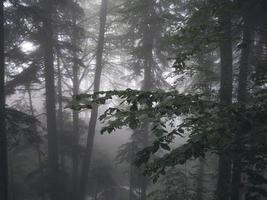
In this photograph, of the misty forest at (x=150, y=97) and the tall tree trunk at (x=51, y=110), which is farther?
the tall tree trunk at (x=51, y=110)

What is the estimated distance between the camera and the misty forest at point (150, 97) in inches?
158

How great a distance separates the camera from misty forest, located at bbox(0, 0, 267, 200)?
4020 mm

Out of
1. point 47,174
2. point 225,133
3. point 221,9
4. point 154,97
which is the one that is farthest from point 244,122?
point 47,174

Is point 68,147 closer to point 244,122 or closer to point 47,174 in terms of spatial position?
point 47,174

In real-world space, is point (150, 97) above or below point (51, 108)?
above

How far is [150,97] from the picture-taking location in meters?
4.04

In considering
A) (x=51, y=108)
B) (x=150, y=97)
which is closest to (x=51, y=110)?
(x=51, y=108)

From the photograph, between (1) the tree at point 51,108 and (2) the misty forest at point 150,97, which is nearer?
(2) the misty forest at point 150,97

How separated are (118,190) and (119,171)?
4105 mm

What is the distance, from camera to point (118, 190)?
26.7m

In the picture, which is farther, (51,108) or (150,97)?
(51,108)

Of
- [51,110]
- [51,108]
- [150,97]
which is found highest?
[150,97]

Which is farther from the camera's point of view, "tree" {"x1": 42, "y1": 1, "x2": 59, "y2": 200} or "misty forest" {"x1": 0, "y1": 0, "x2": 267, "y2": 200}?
"tree" {"x1": 42, "y1": 1, "x2": 59, "y2": 200}

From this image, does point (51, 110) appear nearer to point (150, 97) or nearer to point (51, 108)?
point (51, 108)
